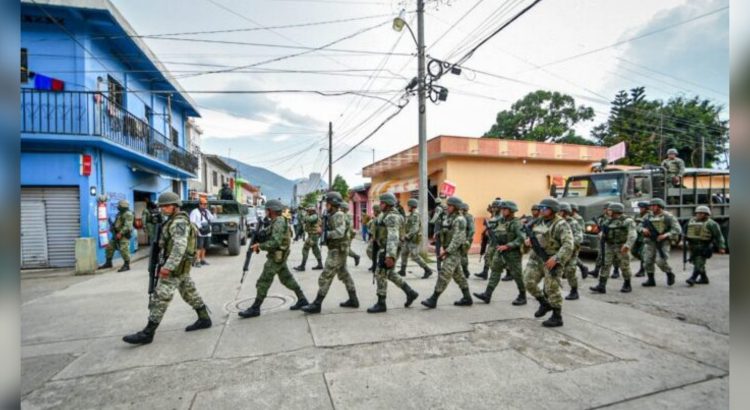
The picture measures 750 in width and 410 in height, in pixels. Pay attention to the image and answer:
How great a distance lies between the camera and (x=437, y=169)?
13023 mm

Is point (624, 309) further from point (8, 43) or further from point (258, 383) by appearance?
point (8, 43)

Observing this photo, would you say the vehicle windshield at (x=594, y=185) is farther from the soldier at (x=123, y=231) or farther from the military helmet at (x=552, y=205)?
the soldier at (x=123, y=231)

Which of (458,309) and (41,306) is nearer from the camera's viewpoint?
(458,309)

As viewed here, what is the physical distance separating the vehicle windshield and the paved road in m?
4.87

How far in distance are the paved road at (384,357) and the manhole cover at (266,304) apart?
0.03 meters

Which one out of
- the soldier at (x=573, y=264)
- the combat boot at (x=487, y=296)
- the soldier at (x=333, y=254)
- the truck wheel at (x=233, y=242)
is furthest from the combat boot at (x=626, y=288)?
the truck wheel at (x=233, y=242)

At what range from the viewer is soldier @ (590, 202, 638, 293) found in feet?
20.0

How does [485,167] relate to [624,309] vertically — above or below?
above

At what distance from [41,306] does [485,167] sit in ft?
41.5

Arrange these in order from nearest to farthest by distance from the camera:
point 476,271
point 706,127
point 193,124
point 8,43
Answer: point 8,43
point 476,271
point 193,124
point 706,127

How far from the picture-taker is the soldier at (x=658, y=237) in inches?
255

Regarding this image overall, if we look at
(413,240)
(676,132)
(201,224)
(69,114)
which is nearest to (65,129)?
(69,114)

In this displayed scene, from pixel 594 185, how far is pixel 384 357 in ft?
32.4

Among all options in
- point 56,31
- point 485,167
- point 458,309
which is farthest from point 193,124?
point 458,309
